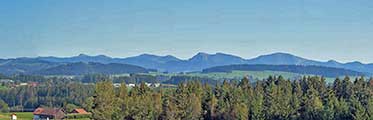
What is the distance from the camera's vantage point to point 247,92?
76.0 meters

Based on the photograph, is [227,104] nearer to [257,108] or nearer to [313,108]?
[257,108]

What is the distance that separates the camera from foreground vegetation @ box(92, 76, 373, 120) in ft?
222

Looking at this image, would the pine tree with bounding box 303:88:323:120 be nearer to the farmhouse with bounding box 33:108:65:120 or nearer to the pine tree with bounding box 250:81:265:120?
the pine tree with bounding box 250:81:265:120

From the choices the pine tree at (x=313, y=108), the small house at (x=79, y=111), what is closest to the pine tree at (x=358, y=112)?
the pine tree at (x=313, y=108)

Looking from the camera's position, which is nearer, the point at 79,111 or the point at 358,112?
the point at 358,112

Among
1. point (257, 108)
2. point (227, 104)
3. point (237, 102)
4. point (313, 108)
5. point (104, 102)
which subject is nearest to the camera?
point (313, 108)

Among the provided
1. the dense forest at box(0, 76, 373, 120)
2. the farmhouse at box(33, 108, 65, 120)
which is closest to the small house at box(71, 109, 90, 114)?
the farmhouse at box(33, 108, 65, 120)

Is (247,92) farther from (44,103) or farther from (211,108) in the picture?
(44,103)

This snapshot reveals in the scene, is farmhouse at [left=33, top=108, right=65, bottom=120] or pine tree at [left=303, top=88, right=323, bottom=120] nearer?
pine tree at [left=303, top=88, right=323, bottom=120]

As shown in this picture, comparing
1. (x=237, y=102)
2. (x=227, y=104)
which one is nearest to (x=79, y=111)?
(x=227, y=104)

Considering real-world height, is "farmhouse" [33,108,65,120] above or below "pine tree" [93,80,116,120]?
below

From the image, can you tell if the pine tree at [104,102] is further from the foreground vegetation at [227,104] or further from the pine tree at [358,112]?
the pine tree at [358,112]

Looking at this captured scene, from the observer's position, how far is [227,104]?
7156 cm

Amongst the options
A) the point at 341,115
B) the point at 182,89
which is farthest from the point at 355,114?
the point at 182,89
